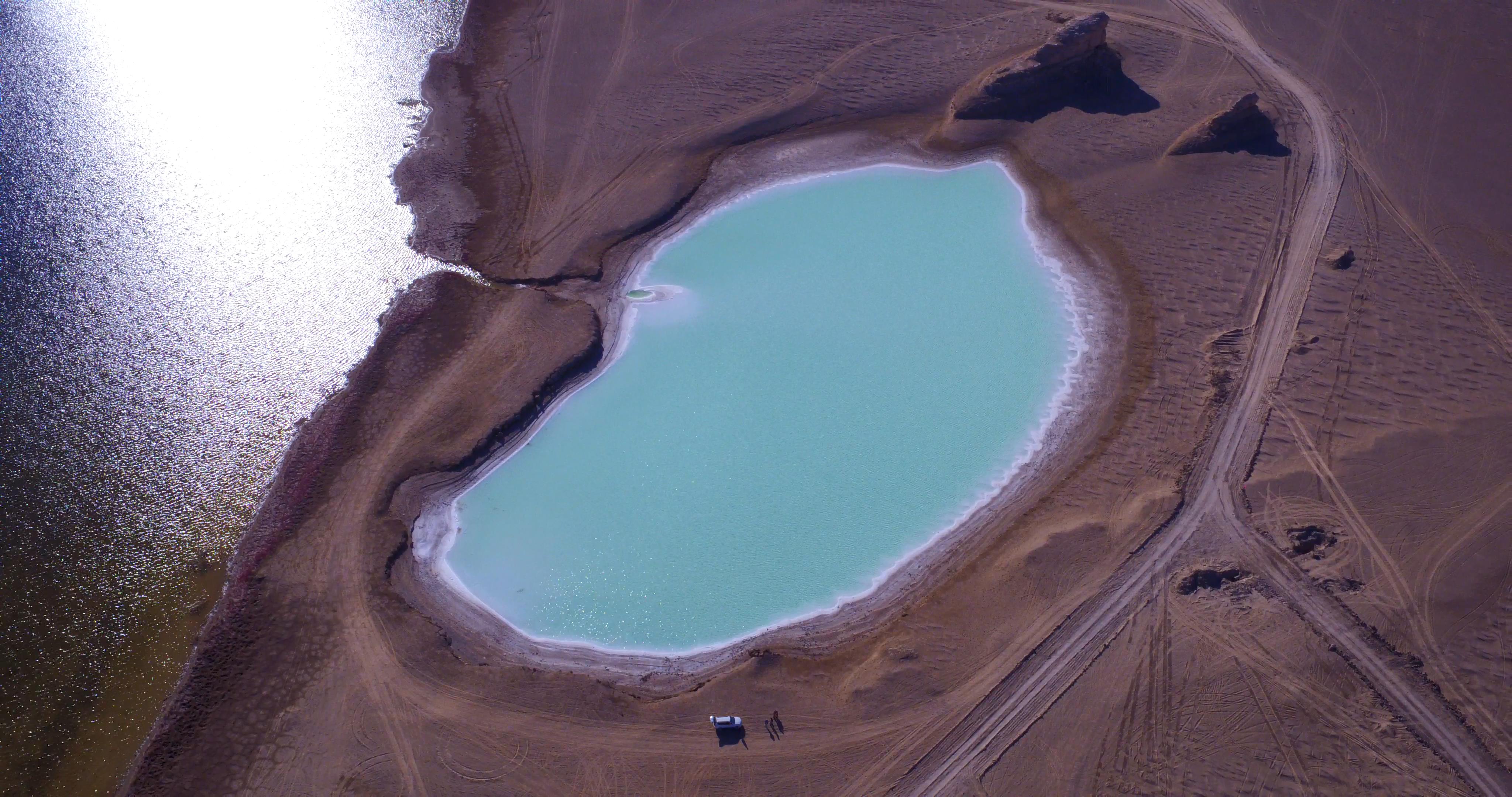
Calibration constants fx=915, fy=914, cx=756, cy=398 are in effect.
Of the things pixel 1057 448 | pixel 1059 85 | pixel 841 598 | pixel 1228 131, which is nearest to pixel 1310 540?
pixel 1057 448

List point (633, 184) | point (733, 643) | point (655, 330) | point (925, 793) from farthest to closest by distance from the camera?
point (633, 184) < point (655, 330) < point (733, 643) < point (925, 793)

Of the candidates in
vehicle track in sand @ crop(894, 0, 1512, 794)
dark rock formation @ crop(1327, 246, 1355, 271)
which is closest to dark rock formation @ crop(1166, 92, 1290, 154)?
dark rock formation @ crop(1327, 246, 1355, 271)

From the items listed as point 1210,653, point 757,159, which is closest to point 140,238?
point 757,159

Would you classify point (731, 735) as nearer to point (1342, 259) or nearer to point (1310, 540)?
point (1310, 540)

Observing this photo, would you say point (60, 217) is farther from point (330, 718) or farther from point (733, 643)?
point (733, 643)

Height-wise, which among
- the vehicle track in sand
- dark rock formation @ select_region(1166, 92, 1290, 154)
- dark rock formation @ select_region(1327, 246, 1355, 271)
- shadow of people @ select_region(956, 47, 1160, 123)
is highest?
shadow of people @ select_region(956, 47, 1160, 123)

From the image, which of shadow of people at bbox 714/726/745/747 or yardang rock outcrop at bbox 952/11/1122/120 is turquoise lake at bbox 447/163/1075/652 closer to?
shadow of people at bbox 714/726/745/747
